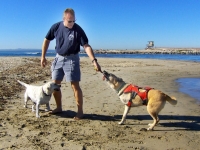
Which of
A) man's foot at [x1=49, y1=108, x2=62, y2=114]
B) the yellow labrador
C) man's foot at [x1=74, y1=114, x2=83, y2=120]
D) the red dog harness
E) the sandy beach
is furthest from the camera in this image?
man's foot at [x1=49, y1=108, x2=62, y2=114]

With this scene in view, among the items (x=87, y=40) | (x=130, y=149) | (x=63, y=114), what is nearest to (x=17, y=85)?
(x=63, y=114)

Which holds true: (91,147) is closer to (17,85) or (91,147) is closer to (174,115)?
(174,115)

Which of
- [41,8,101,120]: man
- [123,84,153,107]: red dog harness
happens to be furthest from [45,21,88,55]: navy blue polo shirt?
[123,84,153,107]: red dog harness

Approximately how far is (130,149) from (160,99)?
1421 mm

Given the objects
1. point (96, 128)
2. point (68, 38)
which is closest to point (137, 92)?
point (96, 128)

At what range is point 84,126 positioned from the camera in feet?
16.4

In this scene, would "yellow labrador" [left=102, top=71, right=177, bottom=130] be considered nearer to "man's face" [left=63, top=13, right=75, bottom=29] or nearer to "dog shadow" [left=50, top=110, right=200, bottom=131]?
"dog shadow" [left=50, top=110, right=200, bottom=131]

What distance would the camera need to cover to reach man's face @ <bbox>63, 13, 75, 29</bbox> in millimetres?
5008

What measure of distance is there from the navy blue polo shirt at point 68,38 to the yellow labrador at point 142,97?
88cm

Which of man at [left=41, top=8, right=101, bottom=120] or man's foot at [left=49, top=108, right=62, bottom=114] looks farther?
man's foot at [left=49, top=108, right=62, bottom=114]

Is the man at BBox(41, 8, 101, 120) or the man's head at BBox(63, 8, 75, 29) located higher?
the man's head at BBox(63, 8, 75, 29)

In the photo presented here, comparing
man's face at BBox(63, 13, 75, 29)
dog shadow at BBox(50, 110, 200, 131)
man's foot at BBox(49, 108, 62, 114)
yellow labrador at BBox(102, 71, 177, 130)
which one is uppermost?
man's face at BBox(63, 13, 75, 29)

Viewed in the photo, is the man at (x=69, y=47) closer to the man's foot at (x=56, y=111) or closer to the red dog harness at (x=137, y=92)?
the man's foot at (x=56, y=111)

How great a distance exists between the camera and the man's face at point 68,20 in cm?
501
